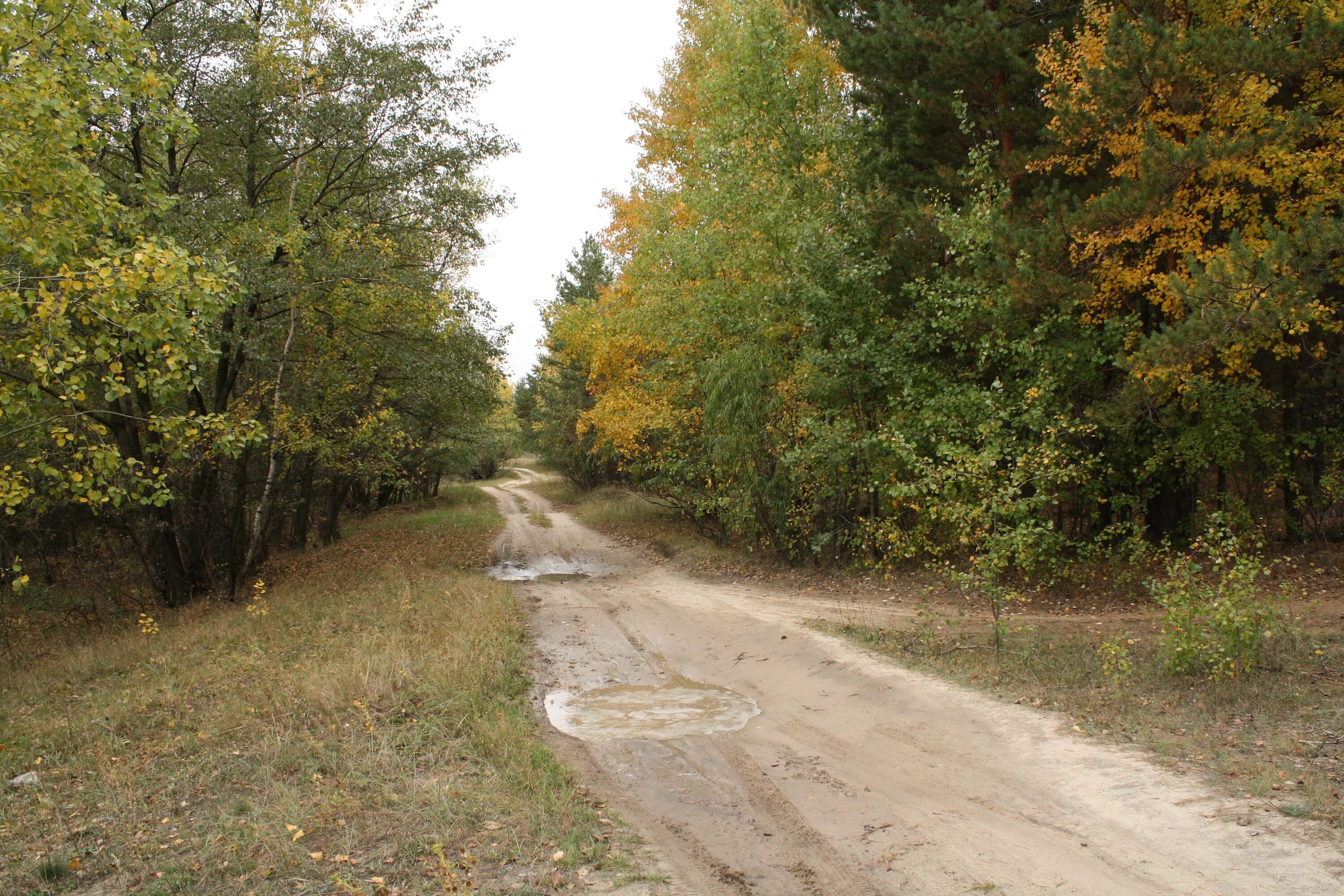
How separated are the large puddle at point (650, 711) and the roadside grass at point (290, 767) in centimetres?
55

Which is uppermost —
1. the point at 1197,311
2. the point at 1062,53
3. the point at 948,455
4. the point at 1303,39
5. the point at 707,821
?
the point at 1062,53

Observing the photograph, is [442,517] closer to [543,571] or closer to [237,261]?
[543,571]

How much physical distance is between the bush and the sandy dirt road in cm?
159

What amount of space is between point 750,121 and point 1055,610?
33.9 ft

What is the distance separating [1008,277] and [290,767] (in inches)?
422

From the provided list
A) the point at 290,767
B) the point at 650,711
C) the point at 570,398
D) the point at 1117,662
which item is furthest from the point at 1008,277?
the point at 570,398

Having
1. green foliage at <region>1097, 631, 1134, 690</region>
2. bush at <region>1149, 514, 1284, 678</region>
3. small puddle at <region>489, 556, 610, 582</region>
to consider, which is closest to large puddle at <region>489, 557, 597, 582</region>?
small puddle at <region>489, 556, 610, 582</region>

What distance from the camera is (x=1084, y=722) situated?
678 cm

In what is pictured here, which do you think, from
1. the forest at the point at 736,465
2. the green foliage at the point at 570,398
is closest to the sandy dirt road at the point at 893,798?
the forest at the point at 736,465

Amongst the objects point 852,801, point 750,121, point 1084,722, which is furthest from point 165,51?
point 1084,722

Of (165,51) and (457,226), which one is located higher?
(165,51)

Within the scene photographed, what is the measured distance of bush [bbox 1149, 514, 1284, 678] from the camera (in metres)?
7.12

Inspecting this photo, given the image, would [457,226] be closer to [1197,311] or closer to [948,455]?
[948,455]

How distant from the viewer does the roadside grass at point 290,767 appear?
4.84 metres
